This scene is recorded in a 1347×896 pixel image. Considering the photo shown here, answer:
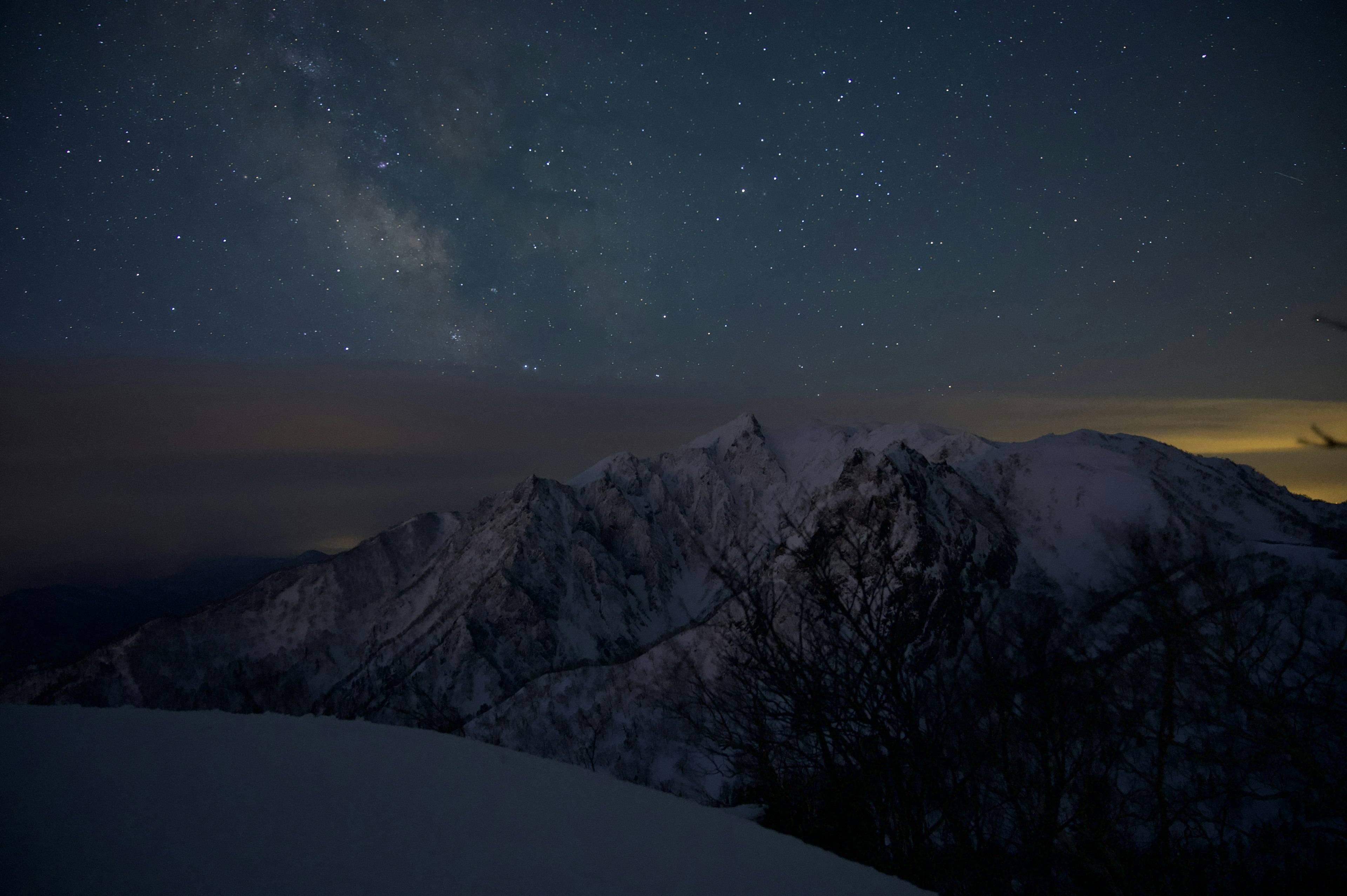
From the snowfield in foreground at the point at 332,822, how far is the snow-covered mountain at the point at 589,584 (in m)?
34.5

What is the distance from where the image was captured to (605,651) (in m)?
140

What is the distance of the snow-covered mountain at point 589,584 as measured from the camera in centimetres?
7075

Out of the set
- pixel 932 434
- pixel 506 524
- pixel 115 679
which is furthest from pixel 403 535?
pixel 932 434

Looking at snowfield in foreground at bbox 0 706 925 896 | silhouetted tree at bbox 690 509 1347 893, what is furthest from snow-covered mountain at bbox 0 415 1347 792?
snowfield in foreground at bbox 0 706 925 896

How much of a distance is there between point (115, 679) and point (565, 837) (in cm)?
19171

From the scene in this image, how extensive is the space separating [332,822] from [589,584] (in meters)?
156

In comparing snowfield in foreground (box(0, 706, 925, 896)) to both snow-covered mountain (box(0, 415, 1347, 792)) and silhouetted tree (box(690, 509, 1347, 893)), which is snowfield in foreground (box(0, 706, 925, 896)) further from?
snow-covered mountain (box(0, 415, 1347, 792))

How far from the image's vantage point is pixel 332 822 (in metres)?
3.90

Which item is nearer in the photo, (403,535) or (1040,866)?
(1040,866)

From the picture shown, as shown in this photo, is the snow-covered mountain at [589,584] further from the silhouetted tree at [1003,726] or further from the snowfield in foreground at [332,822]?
the snowfield in foreground at [332,822]

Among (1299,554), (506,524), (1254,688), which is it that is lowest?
(506,524)

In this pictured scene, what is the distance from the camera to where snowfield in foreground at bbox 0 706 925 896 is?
3.27m

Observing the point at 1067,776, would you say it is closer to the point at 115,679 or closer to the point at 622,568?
the point at 622,568

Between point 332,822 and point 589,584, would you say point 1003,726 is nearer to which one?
point 332,822
